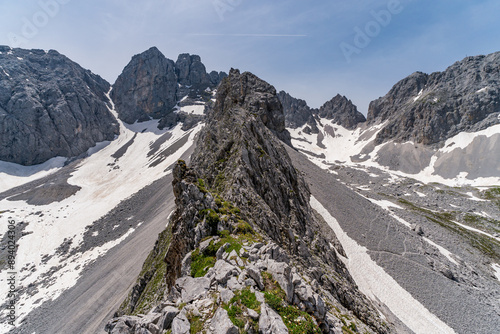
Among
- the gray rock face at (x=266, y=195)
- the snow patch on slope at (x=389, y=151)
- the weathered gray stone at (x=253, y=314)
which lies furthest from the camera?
the snow patch on slope at (x=389, y=151)

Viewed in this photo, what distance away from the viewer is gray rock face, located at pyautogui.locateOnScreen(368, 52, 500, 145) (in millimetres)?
112562

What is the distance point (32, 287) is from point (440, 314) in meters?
62.5

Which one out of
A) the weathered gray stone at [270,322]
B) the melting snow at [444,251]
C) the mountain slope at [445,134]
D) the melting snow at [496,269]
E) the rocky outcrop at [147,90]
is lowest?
the melting snow at [496,269]

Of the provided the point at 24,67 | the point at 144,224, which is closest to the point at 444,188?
the point at 144,224

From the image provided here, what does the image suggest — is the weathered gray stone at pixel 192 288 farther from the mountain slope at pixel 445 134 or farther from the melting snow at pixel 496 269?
the mountain slope at pixel 445 134

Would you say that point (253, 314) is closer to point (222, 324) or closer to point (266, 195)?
point (222, 324)

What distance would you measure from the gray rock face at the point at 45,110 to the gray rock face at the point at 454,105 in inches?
7606

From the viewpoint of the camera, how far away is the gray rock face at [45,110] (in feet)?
390

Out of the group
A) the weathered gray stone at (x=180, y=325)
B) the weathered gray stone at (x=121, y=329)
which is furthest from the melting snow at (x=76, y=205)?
the weathered gray stone at (x=180, y=325)

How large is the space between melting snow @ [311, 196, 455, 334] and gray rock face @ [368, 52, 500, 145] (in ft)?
416

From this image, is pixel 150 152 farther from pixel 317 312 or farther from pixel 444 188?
pixel 444 188

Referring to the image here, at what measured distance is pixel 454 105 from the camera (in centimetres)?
12450

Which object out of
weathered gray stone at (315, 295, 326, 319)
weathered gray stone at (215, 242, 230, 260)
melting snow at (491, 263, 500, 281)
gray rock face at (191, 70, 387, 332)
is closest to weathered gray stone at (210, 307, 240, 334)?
gray rock face at (191, 70, 387, 332)

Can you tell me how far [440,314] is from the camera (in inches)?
1049
